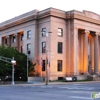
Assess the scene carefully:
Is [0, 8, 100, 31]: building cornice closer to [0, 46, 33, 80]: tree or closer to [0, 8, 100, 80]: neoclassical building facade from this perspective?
[0, 8, 100, 80]: neoclassical building facade

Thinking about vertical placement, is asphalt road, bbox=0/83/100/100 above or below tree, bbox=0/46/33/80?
below

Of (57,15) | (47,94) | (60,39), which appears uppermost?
(57,15)

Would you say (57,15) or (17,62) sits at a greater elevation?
(57,15)

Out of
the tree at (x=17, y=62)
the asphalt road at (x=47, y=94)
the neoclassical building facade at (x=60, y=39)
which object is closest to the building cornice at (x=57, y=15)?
the neoclassical building facade at (x=60, y=39)

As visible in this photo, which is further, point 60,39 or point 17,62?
point 60,39

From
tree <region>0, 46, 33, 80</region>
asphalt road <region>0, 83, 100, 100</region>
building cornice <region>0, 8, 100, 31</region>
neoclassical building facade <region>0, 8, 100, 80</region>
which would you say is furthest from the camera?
building cornice <region>0, 8, 100, 31</region>

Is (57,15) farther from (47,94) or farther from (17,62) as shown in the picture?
(47,94)

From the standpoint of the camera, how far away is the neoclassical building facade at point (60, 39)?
5412 centimetres

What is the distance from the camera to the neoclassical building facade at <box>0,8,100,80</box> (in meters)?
54.1

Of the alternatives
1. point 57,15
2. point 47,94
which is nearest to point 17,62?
point 57,15

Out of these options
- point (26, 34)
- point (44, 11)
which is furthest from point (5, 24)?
point (44, 11)

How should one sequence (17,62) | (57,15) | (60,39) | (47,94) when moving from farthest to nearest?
(60,39) → (57,15) → (17,62) → (47,94)

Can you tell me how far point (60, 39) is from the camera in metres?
55.6

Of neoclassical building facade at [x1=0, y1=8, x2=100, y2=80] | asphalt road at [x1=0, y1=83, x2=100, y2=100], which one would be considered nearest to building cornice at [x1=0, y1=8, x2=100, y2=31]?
neoclassical building facade at [x1=0, y1=8, x2=100, y2=80]
